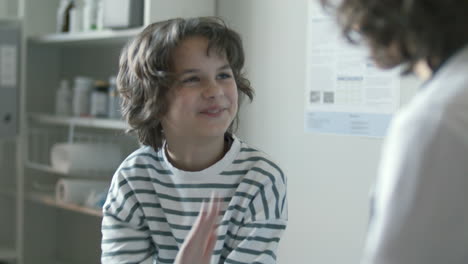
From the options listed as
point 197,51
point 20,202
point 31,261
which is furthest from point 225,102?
point 31,261

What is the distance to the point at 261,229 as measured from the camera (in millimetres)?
1217

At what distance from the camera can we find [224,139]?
54.7 inches

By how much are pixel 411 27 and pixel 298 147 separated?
4.50 feet

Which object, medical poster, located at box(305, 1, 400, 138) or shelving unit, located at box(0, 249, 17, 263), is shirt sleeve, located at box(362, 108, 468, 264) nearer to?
medical poster, located at box(305, 1, 400, 138)

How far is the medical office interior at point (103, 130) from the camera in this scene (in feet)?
6.13

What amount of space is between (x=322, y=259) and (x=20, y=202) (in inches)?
59.1

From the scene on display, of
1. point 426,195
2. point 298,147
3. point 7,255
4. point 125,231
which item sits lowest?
point 7,255

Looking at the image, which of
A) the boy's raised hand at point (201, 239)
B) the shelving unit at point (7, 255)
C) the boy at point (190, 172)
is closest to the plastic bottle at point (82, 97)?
the shelving unit at point (7, 255)

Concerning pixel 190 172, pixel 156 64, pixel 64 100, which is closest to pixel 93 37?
pixel 64 100

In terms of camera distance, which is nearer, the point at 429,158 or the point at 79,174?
the point at 429,158

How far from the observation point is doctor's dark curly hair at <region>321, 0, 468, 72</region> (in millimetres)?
592

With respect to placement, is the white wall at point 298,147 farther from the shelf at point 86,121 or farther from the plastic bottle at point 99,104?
the plastic bottle at point 99,104

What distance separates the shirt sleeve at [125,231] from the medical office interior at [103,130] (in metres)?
0.76

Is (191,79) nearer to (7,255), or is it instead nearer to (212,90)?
(212,90)
